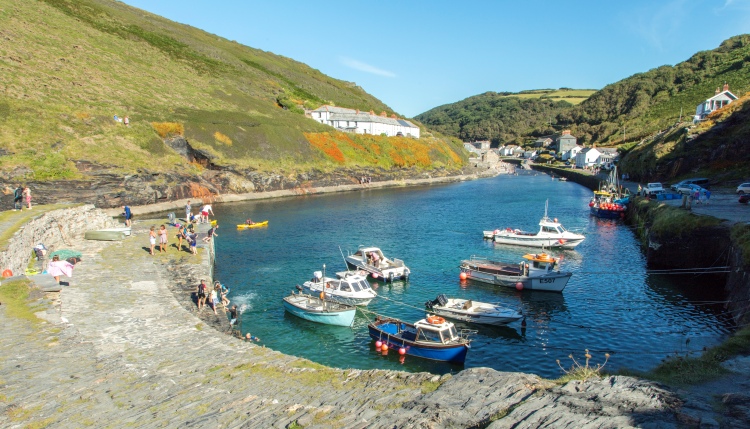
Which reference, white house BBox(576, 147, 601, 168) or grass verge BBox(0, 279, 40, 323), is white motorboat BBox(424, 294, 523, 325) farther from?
white house BBox(576, 147, 601, 168)

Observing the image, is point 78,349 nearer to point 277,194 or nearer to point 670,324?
point 670,324

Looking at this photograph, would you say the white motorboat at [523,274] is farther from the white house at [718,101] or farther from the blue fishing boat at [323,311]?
the white house at [718,101]

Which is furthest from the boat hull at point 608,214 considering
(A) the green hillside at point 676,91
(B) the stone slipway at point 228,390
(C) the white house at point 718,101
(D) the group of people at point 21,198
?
(A) the green hillside at point 676,91

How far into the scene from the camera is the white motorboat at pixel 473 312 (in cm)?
2542

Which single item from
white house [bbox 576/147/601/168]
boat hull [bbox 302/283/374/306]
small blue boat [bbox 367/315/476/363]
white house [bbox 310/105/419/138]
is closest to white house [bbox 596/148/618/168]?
white house [bbox 576/147/601/168]

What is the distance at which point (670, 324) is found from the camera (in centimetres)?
2559

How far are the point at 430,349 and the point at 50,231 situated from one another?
2779cm

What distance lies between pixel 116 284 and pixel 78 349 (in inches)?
416

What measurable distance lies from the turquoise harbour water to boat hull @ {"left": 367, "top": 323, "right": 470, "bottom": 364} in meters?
0.42

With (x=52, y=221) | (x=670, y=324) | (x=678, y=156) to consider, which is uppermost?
(x=678, y=156)

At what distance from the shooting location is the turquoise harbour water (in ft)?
75.1

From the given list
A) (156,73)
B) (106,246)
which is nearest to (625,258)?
(106,246)

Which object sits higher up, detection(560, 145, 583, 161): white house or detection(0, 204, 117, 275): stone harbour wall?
detection(560, 145, 583, 161): white house

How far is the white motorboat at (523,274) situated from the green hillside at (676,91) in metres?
115
